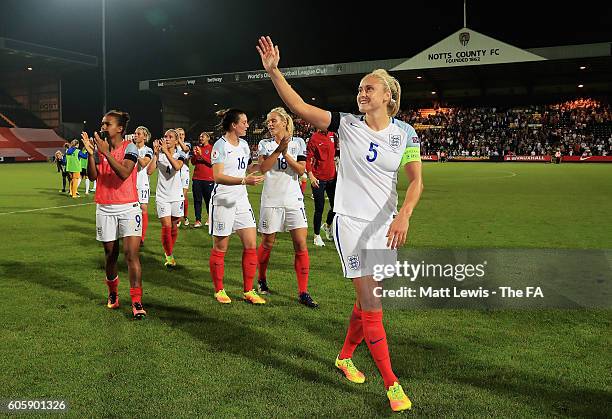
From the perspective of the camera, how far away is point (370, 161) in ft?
11.4

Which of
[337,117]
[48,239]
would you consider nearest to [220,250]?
[337,117]

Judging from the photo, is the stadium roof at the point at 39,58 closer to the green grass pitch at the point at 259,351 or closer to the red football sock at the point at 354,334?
the green grass pitch at the point at 259,351

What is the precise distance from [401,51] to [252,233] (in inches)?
2059

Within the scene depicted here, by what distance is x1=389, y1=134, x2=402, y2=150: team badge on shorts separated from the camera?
345 cm

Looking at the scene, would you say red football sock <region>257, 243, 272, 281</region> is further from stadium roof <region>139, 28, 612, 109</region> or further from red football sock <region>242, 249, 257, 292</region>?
stadium roof <region>139, 28, 612, 109</region>

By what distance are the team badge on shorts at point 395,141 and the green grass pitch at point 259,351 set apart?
1714 mm

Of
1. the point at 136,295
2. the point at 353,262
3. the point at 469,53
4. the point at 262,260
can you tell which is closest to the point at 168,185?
the point at 262,260

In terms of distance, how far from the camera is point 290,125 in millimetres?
5820

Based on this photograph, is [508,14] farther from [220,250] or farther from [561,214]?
[220,250]

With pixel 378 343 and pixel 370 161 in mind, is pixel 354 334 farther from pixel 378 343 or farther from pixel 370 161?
pixel 370 161

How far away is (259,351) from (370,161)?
2.02 meters

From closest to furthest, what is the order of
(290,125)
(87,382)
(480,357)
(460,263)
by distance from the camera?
(87,382), (480,357), (290,125), (460,263)

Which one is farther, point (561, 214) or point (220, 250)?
point (561, 214)

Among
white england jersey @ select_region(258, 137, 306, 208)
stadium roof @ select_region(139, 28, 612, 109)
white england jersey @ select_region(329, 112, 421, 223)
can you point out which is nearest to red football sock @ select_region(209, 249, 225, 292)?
white england jersey @ select_region(258, 137, 306, 208)
